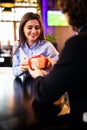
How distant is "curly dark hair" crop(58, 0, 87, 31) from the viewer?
3.04ft

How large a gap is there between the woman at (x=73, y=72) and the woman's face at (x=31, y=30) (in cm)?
135

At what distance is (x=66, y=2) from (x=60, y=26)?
6.43 m

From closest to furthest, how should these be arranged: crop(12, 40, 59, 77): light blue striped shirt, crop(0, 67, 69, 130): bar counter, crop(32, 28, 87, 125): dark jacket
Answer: crop(32, 28, 87, 125): dark jacket < crop(0, 67, 69, 130): bar counter < crop(12, 40, 59, 77): light blue striped shirt

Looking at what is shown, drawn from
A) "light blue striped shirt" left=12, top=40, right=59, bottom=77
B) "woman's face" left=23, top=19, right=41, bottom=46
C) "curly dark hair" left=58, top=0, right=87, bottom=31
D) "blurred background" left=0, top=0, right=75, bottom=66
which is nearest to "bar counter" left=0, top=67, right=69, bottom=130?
"curly dark hair" left=58, top=0, right=87, bottom=31

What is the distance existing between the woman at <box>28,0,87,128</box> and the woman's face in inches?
53.1

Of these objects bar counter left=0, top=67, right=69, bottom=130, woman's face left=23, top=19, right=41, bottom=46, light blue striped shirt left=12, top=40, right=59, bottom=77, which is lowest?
bar counter left=0, top=67, right=69, bottom=130

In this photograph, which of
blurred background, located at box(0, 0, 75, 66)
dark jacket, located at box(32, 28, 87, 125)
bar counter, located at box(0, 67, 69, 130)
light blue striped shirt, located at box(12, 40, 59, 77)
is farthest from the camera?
blurred background, located at box(0, 0, 75, 66)

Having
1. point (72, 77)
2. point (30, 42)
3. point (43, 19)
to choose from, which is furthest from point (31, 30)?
point (43, 19)

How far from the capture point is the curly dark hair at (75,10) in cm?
93

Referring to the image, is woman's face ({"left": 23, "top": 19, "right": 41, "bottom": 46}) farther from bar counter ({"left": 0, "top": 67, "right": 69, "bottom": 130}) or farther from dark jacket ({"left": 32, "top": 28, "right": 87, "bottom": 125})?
dark jacket ({"left": 32, "top": 28, "right": 87, "bottom": 125})

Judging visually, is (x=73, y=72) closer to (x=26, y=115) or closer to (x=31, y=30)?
(x=26, y=115)

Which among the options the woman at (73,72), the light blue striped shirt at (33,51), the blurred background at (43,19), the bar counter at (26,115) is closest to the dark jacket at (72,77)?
the woman at (73,72)

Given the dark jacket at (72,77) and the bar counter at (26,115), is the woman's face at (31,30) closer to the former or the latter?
the bar counter at (26,115)

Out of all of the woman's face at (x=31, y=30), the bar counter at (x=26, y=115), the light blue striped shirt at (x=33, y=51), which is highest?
the woman's face at (x=31, y=30)
